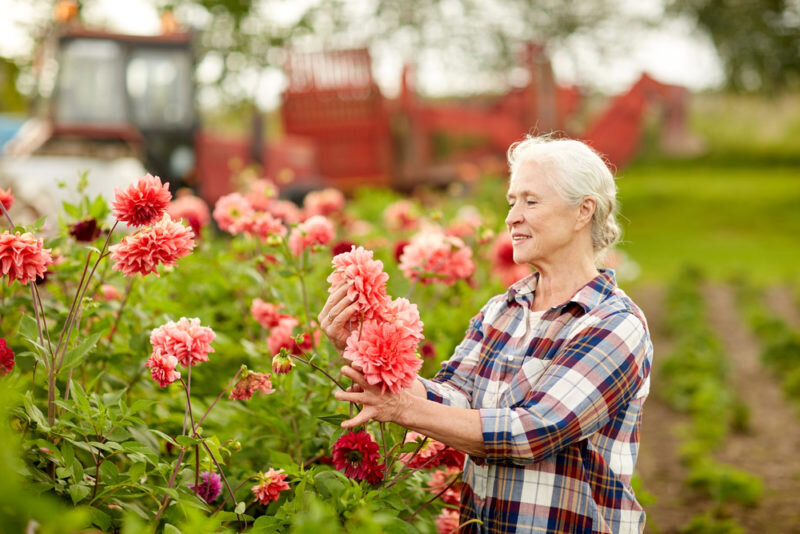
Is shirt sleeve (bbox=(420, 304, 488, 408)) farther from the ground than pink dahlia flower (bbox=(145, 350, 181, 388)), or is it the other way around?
pink dahlia flower (bbox=(145, 350, 181, 388))

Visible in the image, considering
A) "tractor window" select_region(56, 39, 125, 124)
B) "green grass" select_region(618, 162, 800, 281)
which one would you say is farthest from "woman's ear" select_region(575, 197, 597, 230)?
"green grass" select_region(618, 162, 800, 281)

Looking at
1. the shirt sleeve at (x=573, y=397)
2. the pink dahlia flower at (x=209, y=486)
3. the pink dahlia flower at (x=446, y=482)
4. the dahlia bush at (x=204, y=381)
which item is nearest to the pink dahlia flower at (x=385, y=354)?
the dahlia bush at (x=204, y=381)

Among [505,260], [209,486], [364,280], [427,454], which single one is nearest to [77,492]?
[209,486]

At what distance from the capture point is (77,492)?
1.68 meters

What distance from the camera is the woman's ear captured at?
2.10 metres

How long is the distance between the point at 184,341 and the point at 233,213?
1.01 meters

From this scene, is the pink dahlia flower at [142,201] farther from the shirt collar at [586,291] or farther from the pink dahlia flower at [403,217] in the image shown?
the pink dahlia flower at [403,217]

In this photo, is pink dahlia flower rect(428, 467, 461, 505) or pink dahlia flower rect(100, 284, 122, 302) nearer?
pink dahlia flower rect(428, 467, 461, 505)

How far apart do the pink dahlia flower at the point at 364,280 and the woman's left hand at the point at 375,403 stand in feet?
0.43

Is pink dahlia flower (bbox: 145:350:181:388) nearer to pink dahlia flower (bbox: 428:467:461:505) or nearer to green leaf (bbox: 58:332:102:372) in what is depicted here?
green leaf (bbox: 58:332:102:372)

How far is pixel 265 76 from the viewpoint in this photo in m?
19.2

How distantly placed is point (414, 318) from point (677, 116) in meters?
12.3

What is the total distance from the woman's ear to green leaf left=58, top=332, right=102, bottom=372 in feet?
3.59

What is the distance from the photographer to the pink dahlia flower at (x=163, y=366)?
5.85ft
